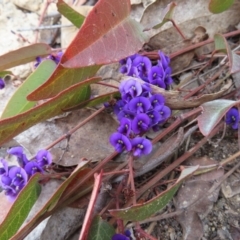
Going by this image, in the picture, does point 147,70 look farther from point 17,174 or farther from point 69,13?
point 17,174

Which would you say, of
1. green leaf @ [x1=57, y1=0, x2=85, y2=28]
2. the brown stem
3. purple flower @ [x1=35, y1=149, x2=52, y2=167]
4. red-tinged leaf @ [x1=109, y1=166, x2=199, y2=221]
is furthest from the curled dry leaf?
green leaf @ [x1=57, y1=0, x2=85, y2=28]

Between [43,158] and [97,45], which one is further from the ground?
[97,45]

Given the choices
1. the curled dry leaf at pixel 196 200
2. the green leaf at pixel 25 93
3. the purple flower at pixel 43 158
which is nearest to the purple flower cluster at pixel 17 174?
the purple flower at pixel 43 158

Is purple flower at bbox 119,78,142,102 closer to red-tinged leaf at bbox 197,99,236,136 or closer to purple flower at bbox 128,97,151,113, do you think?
purple flower at bbox 128,97,151,113

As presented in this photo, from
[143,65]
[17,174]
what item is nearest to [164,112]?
[143,65]

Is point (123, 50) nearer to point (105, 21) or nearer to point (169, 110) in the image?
point (105, 21)

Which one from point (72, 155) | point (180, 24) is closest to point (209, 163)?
point (72, 155)

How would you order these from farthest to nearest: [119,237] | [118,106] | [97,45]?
[118,106], [119,237], [97,45]
